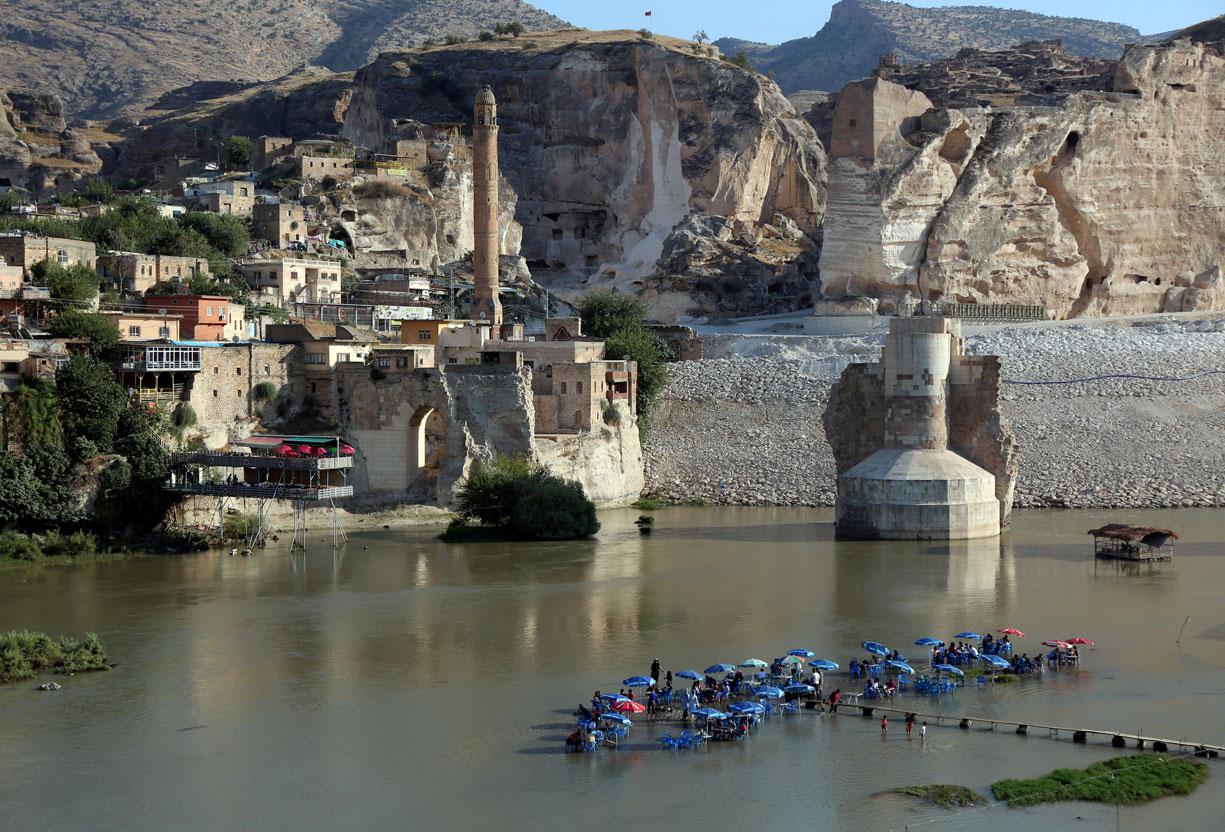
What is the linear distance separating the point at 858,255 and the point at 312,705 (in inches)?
1614

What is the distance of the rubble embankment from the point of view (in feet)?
143

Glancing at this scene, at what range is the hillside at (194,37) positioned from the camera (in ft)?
403

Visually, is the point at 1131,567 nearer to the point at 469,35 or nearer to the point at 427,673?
the point at 427,673

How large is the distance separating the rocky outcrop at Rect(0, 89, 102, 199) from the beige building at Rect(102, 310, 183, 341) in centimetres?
3651

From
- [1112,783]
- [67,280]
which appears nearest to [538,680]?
[1112,783]

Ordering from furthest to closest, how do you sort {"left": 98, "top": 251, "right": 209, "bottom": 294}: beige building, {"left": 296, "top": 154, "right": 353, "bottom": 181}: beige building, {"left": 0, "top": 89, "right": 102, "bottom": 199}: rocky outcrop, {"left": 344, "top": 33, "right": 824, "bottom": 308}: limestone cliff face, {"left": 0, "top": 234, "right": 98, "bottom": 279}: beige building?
{"left": 0, "top": 89, "right": 102, "bottom": 199}: rocky outcrop, {"left": 344, "top": 33, "right": 824, "bottom": 308}: limestone cliff face, {"left": 296, "top": 154, "right": 353, "bottom": 181}: beige building, {"left": 98, "top": 251, "right": 209, "bottom": 294}: beige building, {"left": 0, "top": 234, "right": 98, "bottom": 279}: beige building

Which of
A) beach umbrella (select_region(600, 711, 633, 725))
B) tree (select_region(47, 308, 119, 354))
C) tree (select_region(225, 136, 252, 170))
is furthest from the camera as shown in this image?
tree (select_region(225, 136, 252, 170))

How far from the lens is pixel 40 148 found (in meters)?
81.4

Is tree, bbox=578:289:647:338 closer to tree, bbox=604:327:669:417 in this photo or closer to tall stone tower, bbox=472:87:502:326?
tall stone tower, bbox=472:87:502:326

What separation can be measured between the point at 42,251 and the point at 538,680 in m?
29.2

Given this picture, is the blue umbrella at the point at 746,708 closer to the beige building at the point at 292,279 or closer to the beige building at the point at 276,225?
the beige building at the point at 292,279

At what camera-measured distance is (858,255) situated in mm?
60969

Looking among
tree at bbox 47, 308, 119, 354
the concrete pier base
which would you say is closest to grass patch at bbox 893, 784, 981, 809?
the concrete pier base

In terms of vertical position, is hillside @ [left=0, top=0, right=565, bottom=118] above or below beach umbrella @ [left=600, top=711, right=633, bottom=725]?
above
